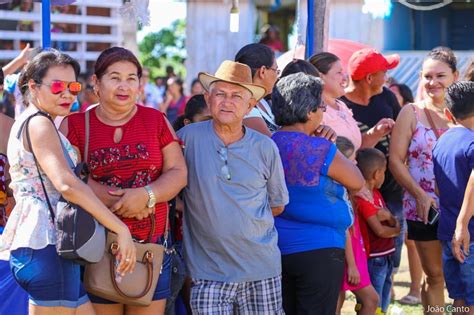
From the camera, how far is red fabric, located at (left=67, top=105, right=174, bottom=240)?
13.1 feet

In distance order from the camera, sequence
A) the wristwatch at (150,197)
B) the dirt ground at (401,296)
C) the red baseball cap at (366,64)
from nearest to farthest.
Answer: the wristwatch at (150,197) → the red baseball cap at (366,64) → the dirt ground at (401,296)

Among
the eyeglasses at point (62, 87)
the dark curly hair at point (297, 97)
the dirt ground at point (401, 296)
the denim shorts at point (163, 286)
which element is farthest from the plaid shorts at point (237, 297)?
the dirt ground at point (401, 296)

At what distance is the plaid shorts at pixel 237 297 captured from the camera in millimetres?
4180

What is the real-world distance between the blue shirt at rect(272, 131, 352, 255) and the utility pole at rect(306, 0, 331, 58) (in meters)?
1.71

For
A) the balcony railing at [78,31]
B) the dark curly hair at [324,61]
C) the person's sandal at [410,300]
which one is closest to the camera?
the dark curly hair at [324,61]

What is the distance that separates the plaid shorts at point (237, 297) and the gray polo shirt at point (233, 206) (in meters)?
0.04

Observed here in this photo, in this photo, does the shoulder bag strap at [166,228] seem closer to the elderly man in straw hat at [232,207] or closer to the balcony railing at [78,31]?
the elderly man in straw hat at [232,207]

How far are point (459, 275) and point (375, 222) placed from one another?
654 millimetres

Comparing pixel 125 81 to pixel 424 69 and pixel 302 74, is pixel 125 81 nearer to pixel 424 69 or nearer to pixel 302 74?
pixel 302 74

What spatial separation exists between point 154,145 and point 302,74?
98cm

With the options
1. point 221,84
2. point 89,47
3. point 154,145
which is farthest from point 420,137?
point 89,47

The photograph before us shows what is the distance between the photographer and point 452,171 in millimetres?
5117

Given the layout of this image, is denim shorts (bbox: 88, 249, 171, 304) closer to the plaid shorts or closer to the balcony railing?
the plaid shorts

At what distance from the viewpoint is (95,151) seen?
3.99 meters
